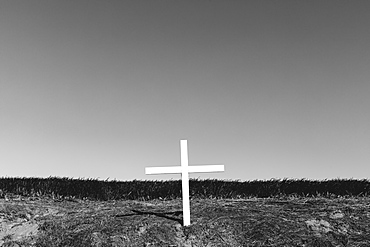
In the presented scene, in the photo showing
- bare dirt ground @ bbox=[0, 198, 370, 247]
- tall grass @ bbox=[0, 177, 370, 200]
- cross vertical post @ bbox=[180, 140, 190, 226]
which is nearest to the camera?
cross vertical post @ bbox=[180, 140, 190, 226]

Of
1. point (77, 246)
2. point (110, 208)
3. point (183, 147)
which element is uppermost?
point (183, 147)

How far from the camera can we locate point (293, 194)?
59.5ft

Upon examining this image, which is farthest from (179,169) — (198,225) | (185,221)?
(198,225)

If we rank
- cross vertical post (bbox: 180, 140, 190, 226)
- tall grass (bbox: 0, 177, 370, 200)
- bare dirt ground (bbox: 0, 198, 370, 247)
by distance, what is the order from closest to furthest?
cross vertical post (bbox: 180, 140, 190, 226) < bare dirt ground (bbox: 0, 198, 370, 247) < tall grass (bbox: 0, 177, 370, 200)

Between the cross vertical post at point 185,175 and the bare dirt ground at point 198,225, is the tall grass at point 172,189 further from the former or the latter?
the cross vertical post at point 185,175

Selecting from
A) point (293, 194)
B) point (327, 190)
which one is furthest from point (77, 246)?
point (327, 190)

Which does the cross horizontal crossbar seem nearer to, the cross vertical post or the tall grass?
the cross vertical post

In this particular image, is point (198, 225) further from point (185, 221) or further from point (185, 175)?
point (185, 175)

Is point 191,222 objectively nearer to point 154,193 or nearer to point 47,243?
point 47,243

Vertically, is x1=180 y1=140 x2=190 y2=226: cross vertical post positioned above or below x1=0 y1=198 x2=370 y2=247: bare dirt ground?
above

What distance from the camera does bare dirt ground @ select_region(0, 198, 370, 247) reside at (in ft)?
40.2

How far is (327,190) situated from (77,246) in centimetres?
983

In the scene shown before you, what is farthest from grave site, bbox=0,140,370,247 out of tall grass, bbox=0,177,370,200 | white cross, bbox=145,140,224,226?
tall grass, bbox=0,177,370,200

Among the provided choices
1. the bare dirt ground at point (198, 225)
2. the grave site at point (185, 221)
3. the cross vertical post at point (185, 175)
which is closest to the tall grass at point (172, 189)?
the grave site at point (185, 221)
